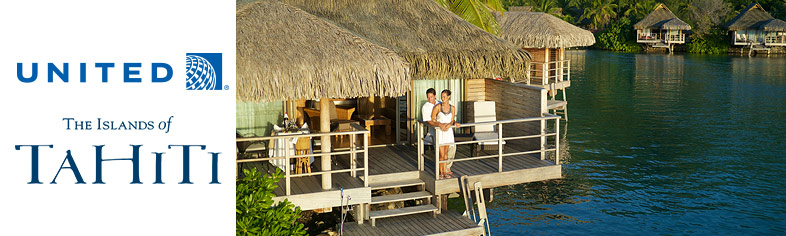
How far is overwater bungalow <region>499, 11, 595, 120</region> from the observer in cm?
2464

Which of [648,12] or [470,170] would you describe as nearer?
[470,170]

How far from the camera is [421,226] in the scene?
988cm

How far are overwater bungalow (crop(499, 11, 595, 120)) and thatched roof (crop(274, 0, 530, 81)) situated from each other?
42.4ft

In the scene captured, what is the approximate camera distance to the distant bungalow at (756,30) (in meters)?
53.8

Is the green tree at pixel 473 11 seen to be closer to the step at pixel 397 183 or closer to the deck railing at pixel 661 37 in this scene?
the step at pixel 397 183

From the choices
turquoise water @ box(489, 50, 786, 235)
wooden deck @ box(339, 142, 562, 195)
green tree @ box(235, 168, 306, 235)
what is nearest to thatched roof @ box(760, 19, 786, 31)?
turquoise water @ box(489, 50, 786, 235)

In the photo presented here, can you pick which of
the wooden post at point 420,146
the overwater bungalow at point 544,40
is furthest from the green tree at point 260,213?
the overwater bungalow at point 544,40

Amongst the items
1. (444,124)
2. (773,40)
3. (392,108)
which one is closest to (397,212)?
(444,124)

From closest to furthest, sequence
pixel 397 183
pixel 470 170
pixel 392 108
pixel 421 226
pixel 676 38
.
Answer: pixel 421 226 → pixel 397 183 → pixel 470 170 → pixel 392 108 → pixel 676 38

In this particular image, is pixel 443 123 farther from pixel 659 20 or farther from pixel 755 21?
pixel 659 20

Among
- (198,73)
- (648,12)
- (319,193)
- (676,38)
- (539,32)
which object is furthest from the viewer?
(648,12)

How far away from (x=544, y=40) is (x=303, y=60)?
57.9 feet

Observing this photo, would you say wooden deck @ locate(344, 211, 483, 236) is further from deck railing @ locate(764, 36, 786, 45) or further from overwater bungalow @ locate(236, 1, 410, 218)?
deck railing @ locate(764, 36, 786, 45)

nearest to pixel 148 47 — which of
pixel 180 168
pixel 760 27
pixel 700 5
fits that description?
pixel 180 168
